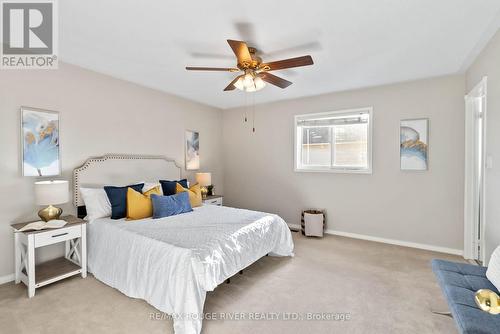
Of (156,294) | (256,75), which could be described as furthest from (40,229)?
(256,75)

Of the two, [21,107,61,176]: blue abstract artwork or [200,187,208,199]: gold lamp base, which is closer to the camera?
[21,107,61,176]: blue abstract artwork

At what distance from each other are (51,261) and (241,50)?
3.22 m

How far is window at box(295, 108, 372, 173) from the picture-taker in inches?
161

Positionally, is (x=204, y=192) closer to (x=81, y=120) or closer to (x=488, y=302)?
(x=81, y=120)

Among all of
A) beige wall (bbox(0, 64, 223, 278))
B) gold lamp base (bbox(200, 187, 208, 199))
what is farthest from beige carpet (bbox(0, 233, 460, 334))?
gold lamp base (bbox(200, 187, 208, 199))

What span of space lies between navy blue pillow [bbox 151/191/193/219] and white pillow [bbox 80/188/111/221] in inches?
22.8

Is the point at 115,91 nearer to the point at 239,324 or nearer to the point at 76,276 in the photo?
the point at 76,276

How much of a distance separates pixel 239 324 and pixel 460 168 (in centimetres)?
354

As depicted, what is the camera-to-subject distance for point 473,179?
3162 millimetres

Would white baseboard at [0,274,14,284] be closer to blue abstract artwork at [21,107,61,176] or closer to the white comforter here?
the white comforter

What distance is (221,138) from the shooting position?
5.62 m

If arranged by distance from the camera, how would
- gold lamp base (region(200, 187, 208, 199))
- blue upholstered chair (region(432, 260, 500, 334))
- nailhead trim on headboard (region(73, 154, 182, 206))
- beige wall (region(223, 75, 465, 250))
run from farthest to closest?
gold lamp base (region(200, 187, 208, 199)), beige wall (region(223, 75, 465, 250)), nailhead trim on headboard (region(73, 154, 182, 206)), blue upholstered chair (region(432, 260, 500, 334))

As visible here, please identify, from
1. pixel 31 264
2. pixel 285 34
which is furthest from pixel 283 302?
pixel 285 34

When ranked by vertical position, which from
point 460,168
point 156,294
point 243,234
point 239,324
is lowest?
point 239,324
